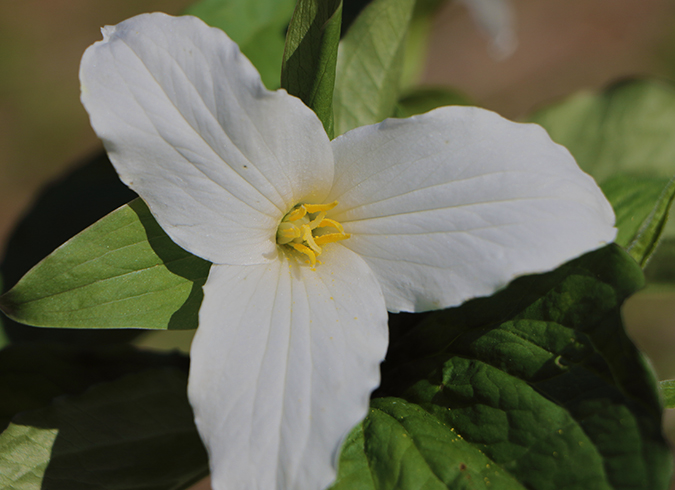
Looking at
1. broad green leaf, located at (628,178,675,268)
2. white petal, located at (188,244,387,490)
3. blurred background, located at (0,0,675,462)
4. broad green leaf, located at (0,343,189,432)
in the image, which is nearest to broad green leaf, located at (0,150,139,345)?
broad green leaf, located at (0,343,189,432)

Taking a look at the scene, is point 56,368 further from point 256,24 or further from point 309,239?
point 256,24

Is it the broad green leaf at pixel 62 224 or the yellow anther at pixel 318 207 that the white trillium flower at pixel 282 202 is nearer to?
the yellow anther at pixel 318 207

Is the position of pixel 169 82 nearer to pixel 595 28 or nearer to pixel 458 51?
pixel 458 51

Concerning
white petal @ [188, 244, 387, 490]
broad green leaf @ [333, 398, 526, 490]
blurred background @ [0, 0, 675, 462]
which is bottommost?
blurred background @ [0, 0, 675, 462]

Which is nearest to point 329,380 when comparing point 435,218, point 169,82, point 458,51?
point 435,218

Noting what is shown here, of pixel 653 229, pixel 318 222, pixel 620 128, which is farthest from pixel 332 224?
pixel 620 128

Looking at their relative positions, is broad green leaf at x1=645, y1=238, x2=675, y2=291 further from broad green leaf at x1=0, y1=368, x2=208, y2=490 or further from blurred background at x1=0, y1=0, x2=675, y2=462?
blurred background at x1=0, y1=0, x2=675, y2=462
